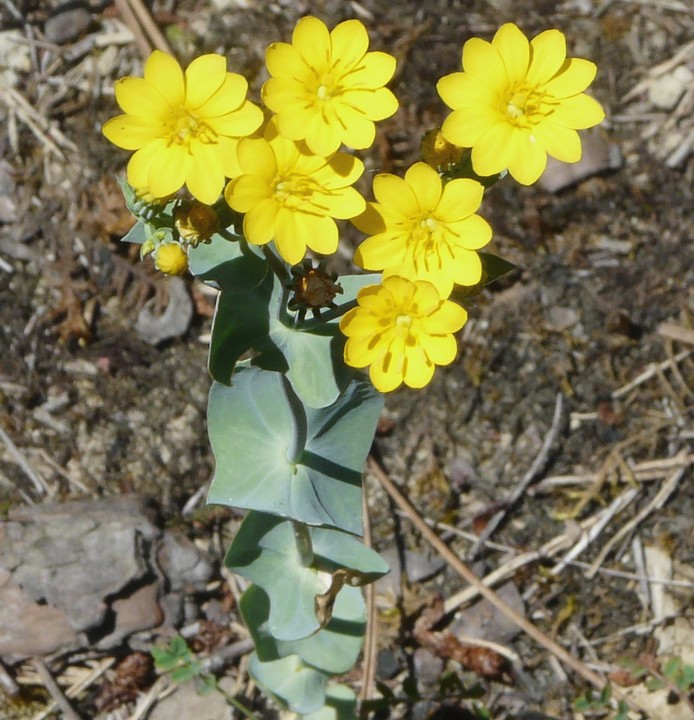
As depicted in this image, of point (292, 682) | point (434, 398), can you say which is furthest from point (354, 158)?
point (292, 682)

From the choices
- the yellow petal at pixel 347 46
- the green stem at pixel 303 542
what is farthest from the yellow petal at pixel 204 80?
the green stem at pixel 303 542

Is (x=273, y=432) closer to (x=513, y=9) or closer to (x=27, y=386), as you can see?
(x=27, y=386)

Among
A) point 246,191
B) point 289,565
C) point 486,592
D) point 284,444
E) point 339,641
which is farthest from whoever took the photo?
point 486,592

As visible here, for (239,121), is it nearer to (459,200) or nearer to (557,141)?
(459,200)

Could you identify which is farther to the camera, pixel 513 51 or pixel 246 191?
pixel 513 51

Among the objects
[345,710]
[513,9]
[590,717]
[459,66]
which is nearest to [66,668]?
[345,710]

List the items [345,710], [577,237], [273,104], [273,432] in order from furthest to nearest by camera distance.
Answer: [577,237] < [345,710] < [273,432] < [273,104]
